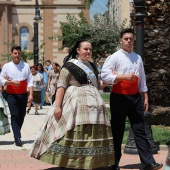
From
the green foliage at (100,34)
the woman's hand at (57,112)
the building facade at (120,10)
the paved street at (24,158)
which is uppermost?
the building facade at (120,10)

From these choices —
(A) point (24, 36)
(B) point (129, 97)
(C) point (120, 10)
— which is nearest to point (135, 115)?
(B) point (129, 97)

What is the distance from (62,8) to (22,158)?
38.6 m

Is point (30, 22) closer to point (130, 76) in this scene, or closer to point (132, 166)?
point (132, 166)

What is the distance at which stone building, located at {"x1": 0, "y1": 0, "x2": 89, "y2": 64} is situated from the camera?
4788 centimetres

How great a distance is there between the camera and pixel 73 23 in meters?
37.5

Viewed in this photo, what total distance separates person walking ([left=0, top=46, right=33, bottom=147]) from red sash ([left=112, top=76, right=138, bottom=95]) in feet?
11.3

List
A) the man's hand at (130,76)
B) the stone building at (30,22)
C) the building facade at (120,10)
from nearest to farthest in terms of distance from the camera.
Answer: the man's hand at (130,76) → the building facade at (120,10) → the stone building at (30,22)

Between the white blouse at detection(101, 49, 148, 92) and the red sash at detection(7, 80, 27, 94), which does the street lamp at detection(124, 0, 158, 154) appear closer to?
the white blouse at detection(101, 49, 148, 92)

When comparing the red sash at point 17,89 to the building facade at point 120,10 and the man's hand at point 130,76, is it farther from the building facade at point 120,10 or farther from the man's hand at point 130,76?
the building facade at point 120,10

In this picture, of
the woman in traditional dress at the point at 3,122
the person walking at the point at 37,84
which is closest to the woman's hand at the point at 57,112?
the woman in traditional dress at the point at 3,122

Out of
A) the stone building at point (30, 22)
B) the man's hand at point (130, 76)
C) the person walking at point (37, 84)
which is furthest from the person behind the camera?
the stone building at point (30, 22)

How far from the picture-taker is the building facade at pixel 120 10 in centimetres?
3763

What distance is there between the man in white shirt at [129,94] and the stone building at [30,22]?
39.3m

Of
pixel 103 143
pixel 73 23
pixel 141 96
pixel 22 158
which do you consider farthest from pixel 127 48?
pixel 73 23
